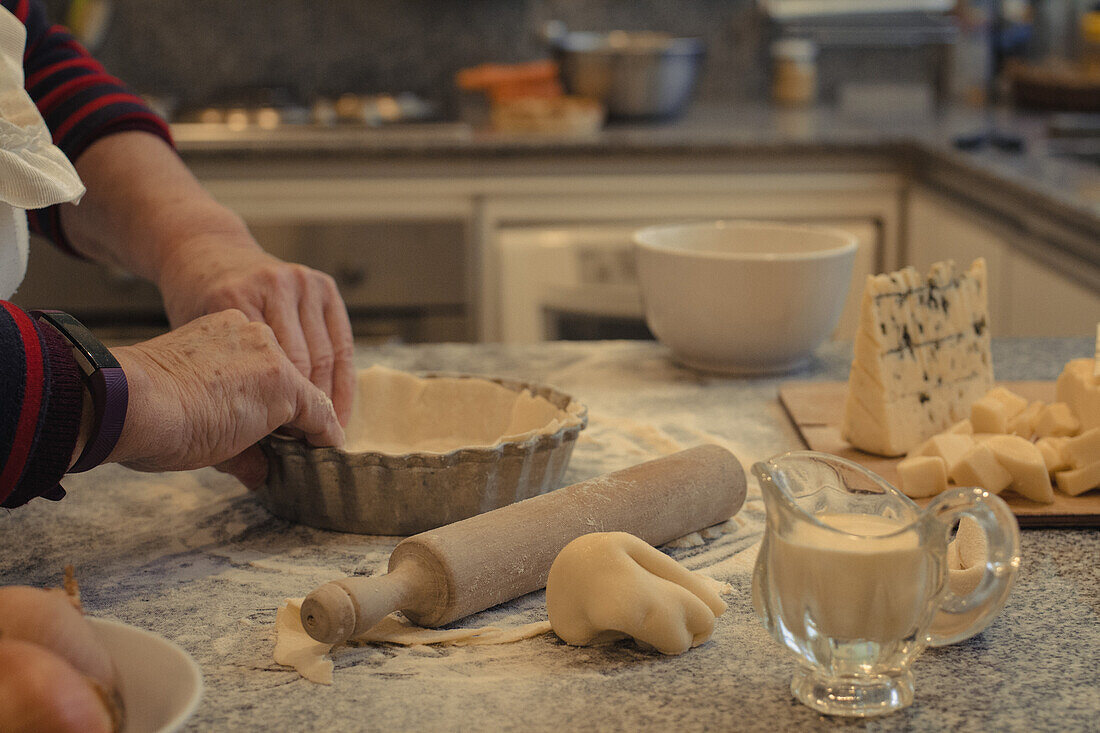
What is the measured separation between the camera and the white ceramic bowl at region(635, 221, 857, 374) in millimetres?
1167

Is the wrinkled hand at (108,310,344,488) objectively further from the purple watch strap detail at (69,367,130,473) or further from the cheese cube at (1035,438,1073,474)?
the cheese cube at (1035,438,1073,474)

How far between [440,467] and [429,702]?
23cm

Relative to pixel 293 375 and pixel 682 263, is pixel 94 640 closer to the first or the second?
pixel 293 375

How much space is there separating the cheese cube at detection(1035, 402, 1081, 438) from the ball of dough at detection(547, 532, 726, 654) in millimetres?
384

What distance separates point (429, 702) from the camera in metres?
0.59

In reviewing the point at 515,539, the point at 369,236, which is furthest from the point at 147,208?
the point at 369,236

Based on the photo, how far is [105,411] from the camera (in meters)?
0.68

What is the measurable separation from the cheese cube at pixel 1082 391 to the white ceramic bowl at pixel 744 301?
308 mm

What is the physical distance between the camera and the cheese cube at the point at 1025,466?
0.83 meters

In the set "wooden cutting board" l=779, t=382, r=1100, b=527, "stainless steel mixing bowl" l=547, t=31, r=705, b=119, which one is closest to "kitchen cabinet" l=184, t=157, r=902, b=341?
"stainless steel mixing bowl" l=547, t=31, r=705, b=119

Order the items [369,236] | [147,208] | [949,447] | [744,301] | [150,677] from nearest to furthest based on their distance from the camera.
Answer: [150,677], [949,447], [147,208], [744,301], [369,236]

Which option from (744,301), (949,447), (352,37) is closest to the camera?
(949,447)

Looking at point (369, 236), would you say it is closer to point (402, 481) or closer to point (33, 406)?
point (402, 481)

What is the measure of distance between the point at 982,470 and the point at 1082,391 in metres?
0.12
